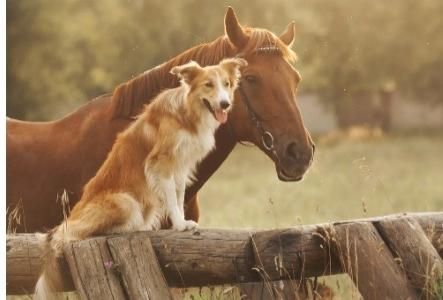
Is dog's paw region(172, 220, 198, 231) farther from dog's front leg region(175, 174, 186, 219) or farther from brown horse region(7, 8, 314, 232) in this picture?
brown horse region(7, 8, 314, 232)

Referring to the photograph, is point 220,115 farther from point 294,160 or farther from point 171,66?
point 171,66

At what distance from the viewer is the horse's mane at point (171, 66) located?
3.70 metres

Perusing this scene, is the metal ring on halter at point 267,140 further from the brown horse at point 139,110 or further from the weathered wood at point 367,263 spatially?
the weathered wood at point 367,263

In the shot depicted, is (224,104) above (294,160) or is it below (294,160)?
above

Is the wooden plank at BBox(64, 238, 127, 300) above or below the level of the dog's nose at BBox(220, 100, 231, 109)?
below

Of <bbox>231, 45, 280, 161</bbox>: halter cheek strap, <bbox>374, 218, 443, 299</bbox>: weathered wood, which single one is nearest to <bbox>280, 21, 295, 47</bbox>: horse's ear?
<bbox>231, 45, 280, 161</bbox>: halter cheek strap

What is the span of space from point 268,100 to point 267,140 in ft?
0.55

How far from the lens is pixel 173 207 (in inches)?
131

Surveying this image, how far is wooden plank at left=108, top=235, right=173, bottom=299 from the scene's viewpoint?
3248mm

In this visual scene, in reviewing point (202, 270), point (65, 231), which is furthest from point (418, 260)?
point (65, 231)

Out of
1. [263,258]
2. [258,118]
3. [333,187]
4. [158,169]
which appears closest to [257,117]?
[258,118]

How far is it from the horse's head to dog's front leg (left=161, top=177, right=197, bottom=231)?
0.51 meters

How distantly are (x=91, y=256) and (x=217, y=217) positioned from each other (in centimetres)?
207

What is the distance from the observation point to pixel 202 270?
3.28 metres
